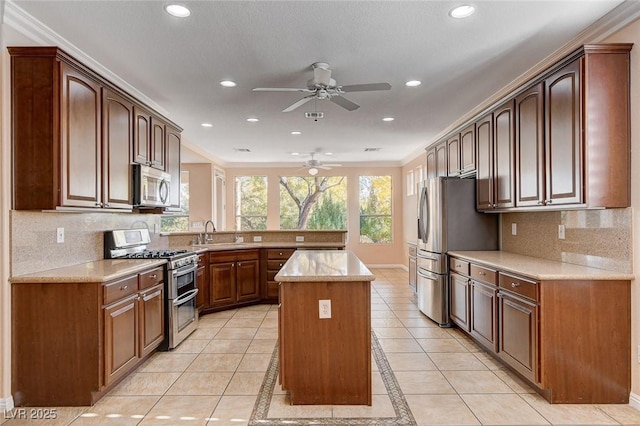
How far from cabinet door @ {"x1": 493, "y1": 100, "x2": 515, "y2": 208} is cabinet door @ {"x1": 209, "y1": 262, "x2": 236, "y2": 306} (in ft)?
11.2

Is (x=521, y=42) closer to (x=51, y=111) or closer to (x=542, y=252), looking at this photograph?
(x=542, y=252)

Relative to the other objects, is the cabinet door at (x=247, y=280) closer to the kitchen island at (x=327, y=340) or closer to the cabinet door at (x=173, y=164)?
the cabinet door at (x=173, y=164)

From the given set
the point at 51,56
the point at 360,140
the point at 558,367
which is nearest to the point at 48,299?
the point at 51,56

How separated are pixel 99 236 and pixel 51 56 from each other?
1.66 m

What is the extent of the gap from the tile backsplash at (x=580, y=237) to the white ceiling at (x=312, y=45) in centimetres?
135

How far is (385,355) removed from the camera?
352 cm

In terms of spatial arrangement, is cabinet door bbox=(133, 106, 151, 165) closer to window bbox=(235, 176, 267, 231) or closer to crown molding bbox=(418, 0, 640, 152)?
crown molding bbox=(418, 0, 640, 152)

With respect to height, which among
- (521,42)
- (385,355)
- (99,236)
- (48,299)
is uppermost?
(521,42)

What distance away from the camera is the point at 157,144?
13.5ft

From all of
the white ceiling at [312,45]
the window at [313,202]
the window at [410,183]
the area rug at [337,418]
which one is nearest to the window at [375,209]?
the window at [313,202]

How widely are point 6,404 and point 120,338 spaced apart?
73 cm

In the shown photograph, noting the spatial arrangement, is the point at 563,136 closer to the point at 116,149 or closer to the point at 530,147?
the point at 530,147

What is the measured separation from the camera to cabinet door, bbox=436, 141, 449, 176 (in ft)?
17.2

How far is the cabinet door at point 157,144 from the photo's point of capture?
13.1 feet
